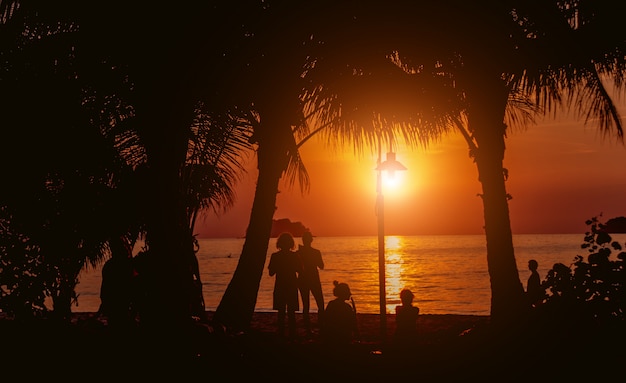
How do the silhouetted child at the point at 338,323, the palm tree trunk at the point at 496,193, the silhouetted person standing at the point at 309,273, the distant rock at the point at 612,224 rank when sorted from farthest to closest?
1. the silhouetted person standing at the point at 309,273
2. the palm tree trunk at the point at 496,193
3. the silhouetted child at the point at 338,323
4. the distant rock at the point at 612,224

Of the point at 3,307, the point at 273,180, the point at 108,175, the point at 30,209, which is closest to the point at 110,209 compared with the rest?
the point at 108,175

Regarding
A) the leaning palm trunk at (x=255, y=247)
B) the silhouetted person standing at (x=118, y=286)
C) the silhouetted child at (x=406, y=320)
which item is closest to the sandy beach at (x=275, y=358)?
the silhouetted child at (x=406, y=320)

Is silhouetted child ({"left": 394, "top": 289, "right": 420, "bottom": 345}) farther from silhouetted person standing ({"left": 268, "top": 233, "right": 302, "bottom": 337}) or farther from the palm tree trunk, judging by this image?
silhouetted person standing ({"left": 268, "top": 233, "right": 302, "bottom": 337})

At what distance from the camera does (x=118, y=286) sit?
9617 millimetres

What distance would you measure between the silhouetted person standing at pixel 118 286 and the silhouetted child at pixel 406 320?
134 inches

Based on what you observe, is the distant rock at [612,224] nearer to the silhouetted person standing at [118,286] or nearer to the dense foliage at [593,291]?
the dense foliage at [593,291]

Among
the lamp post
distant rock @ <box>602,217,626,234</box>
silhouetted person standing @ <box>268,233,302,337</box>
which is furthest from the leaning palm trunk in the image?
distant rock @ <box>602,217,626,234</box>

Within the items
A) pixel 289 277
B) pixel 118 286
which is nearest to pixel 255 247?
pixel 289 277

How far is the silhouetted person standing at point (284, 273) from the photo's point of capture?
11906mm

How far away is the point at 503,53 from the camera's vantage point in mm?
8930

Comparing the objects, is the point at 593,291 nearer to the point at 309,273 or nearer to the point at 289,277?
the point at 289,277

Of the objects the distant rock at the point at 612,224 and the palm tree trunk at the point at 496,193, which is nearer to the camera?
the distant rock at the point at 612,224

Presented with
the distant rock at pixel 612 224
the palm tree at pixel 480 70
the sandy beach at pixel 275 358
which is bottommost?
the sandy beach at pixel 275 358

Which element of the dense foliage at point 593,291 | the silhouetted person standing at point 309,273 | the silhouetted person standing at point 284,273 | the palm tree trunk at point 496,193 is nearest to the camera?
the dense foliage at point 593,291
